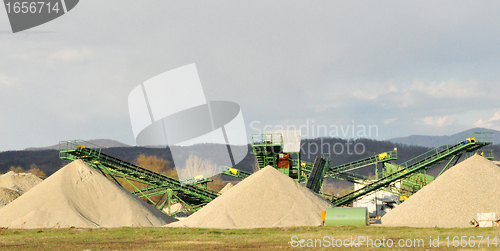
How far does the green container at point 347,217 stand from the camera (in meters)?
25.1

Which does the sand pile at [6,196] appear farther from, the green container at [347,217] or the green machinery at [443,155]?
the green container at [347,217]

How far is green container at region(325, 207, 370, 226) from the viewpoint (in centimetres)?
2512

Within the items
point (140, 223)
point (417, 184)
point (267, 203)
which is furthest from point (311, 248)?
point (417, 184)

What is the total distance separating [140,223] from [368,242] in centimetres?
1705

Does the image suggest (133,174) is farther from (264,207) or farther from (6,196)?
(6,196)

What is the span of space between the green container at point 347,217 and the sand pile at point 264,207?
1.72 m

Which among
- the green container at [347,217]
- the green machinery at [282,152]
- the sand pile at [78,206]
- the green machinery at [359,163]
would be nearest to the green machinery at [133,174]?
the sand pile at [78,206]

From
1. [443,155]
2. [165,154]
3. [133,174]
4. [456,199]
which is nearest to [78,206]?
[133,174]

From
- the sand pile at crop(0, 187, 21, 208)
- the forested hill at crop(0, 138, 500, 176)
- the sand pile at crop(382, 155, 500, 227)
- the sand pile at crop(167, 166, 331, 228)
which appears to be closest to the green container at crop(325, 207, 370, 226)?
the sand pile at crop(167, 166, 331, 228)

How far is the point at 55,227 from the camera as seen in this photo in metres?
28.4

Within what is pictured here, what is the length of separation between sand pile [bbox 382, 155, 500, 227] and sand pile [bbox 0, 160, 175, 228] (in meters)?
16.4

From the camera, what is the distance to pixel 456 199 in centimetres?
2769

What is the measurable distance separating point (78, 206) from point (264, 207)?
12.6 metres

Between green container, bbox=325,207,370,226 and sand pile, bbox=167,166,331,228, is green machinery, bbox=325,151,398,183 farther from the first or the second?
green container, bbox=325,207,370,226
